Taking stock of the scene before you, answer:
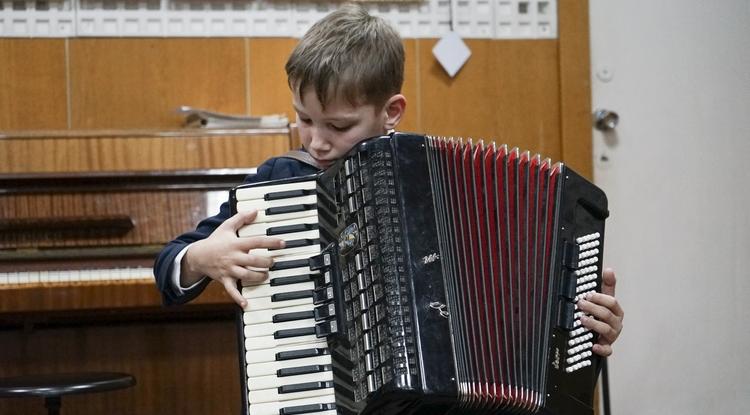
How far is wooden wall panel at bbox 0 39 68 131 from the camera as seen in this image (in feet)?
10.00

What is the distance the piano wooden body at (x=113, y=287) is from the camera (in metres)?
2.21

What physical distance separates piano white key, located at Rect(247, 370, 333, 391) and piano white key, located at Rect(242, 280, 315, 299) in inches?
5.0

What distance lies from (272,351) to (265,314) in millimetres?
58

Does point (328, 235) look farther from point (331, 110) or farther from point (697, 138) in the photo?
point (697, 138)

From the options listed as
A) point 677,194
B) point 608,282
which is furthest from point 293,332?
point 677,194

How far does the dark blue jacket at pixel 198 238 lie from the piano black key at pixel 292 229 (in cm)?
20

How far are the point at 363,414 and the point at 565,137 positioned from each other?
7.24 feet

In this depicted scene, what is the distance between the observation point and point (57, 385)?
6.75 feet

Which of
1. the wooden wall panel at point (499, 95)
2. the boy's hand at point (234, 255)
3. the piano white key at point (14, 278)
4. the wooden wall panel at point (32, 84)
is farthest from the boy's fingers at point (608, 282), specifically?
the wooden wall panel at point (32, 84)

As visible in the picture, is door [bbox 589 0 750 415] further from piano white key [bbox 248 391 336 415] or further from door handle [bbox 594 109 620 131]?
piano white key [bbox 248 391 336 415]

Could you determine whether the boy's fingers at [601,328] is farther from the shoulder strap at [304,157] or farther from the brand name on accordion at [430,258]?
the shoulder strap at [304,157]

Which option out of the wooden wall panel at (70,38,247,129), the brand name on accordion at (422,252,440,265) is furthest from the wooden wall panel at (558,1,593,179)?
the brand name on accordion at (422,252,440,265)

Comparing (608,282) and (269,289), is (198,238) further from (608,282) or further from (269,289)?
(608,282)

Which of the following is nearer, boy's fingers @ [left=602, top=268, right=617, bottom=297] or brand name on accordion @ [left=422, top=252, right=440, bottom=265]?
brand name on accordion @ [left=422, top=252, right=440, bottom=265]
